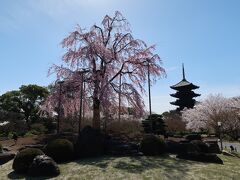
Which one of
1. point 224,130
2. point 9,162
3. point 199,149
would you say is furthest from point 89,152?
point 224,130

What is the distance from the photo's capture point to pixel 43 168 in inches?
534

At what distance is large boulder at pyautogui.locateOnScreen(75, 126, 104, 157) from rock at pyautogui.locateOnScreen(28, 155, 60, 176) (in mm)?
4203

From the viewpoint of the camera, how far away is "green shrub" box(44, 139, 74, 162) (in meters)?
16.4

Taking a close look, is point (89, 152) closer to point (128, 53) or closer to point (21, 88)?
point (128, 53)

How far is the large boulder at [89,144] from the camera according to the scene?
59.3 feet

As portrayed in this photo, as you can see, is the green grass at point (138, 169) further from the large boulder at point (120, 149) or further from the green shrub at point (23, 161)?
the large boulder at point (120, 149)

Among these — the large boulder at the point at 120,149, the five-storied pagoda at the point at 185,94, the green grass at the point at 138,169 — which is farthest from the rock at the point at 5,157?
the five-storied pagoda at the point at 185,94

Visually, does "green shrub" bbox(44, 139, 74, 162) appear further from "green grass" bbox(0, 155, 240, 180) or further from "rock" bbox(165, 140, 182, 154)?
"rock" bbox(165, 140, 182, 154)

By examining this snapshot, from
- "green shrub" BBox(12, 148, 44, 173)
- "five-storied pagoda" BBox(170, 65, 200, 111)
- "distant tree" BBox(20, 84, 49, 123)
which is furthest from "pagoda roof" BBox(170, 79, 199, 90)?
"green shrub" BBox(12, 148, 44, 173)

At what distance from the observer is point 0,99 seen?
5853 centimetres

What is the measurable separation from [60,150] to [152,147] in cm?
579

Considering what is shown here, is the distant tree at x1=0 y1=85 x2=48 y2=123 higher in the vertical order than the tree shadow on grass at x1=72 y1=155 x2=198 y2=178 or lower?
higher

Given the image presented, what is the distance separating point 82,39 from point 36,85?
33127mm

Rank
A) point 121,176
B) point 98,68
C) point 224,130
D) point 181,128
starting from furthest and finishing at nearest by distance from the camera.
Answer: point 181,128 < point 224,130 < point 98,68 < point 121,176
